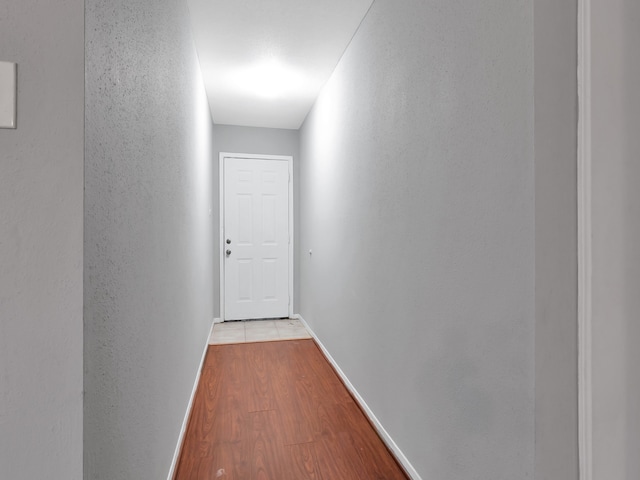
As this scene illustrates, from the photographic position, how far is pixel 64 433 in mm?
711

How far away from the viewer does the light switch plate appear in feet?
2.21

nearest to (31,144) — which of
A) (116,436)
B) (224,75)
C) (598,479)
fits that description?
(116,436)

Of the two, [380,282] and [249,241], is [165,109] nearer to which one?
[380,282]

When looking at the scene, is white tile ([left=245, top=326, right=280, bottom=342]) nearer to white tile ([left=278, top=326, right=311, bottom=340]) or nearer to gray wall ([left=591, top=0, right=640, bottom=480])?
white tile ([left=278, top=326, right=311, bottom=340])

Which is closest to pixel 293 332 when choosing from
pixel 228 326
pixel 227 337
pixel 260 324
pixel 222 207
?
pixel 260 324

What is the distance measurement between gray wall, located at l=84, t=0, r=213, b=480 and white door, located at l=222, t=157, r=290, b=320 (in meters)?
2.32

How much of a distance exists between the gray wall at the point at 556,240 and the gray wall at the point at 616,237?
3cm

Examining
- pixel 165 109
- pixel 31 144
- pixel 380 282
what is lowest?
pixel 380 282

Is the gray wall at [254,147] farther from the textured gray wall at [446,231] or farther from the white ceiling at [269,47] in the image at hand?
the textured gray wall at [446,231]

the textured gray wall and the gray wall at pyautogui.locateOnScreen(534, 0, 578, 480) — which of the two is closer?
the gray wall at pyautogui.locateOnScreen(534, 0, 578, 480)

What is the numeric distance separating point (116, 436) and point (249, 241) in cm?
349

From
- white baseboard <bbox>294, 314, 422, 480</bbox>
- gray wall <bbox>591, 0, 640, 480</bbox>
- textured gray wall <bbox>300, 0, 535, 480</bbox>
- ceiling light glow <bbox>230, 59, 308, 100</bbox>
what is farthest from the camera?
ceiling light glow <bbox>230, 59, 308, 100</bbox>

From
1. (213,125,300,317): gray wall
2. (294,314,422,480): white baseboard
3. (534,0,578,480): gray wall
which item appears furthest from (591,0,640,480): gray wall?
(213,125,300,317): gray wall

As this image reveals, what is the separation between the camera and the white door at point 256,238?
4.31m
